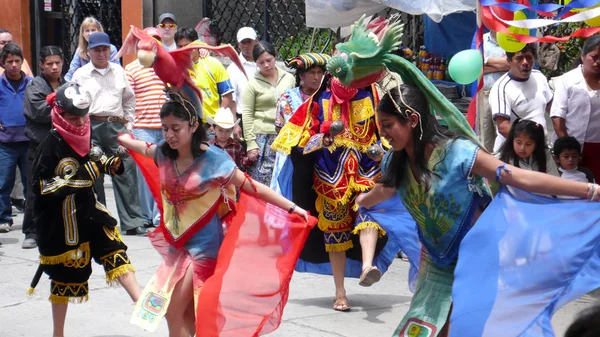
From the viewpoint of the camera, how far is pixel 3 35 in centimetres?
1077

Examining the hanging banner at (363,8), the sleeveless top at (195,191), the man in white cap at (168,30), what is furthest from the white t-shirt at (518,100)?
the man in white cap at (168,30)

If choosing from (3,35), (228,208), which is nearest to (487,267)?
(228,208)

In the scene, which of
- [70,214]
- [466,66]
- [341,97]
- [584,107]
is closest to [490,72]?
[584,107]

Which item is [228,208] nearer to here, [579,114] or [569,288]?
[569,288]

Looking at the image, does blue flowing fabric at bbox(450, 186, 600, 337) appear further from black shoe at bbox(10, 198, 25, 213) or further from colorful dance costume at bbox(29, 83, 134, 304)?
black shoe at bbox(10, 198, 25, 213)

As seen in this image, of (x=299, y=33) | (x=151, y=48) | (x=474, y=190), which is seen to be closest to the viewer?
(x=474, y=190)

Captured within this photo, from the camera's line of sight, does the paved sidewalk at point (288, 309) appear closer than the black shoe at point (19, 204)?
Yes

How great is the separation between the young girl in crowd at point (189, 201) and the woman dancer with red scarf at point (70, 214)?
34.7 inches

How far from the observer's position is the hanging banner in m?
7.59

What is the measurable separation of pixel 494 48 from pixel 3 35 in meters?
5.68

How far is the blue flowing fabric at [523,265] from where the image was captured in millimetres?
3768

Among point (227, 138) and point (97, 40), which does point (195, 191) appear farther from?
point (97, 40)

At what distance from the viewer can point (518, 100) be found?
7.23 m

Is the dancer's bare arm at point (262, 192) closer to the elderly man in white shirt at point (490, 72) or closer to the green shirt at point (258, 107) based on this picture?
the elderly man in white shirt at point (490, 72)
